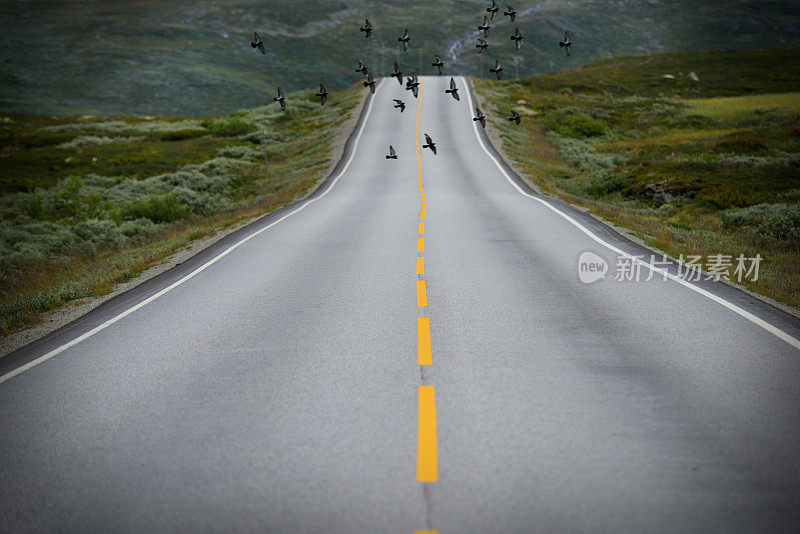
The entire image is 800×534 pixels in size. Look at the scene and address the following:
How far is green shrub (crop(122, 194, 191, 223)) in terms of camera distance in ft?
79.5

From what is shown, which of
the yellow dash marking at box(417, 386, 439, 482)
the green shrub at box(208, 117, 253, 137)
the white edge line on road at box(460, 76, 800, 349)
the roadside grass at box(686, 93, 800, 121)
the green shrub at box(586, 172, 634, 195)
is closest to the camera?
the yellow dash marking at box(417, 386, 439, 482)

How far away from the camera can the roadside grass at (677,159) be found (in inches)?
572

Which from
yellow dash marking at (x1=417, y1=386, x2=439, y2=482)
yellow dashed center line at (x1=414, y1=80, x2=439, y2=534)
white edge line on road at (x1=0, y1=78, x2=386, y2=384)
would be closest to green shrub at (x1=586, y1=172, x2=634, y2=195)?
white edge line on road at (x1=0, y1=78, x2=386, y2=384)

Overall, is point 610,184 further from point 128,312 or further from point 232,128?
point 232,128

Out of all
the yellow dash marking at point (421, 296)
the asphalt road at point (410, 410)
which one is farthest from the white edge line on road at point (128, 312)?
the yellow dash marking at point (421, 296)

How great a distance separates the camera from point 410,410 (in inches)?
191

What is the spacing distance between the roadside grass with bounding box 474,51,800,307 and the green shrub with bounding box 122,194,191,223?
54.7ft

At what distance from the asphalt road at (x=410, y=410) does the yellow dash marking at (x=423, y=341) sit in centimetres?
6

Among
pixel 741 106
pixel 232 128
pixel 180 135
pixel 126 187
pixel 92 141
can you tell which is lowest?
pixel 126 187

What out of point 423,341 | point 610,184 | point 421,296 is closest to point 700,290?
point 421,296

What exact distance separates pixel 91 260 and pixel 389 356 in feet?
47.9

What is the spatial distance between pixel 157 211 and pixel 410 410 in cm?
2257

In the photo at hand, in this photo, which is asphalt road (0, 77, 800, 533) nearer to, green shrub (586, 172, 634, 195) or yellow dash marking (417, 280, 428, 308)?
yellow dash marking (417, 280, 428, 308)

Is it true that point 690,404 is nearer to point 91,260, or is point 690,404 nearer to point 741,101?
point 91,260
